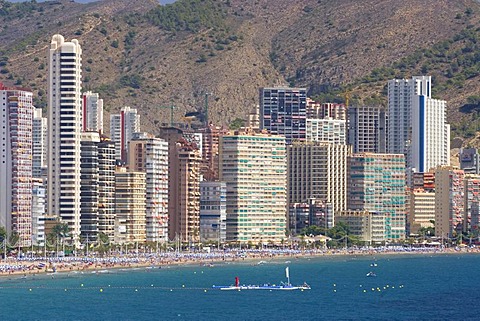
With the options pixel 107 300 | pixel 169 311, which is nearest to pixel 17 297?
pixel 107 300

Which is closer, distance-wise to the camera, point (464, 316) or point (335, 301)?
point (464, 316)

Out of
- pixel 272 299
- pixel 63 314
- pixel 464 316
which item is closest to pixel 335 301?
pixel 272 299

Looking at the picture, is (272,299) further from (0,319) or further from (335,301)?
(0,319)

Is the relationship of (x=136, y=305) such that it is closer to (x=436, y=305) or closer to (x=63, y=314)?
(x=63, y=314)

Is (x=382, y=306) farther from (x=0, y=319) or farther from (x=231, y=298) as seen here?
(x=0, y=319)

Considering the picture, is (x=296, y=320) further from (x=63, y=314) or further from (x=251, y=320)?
(x=63, y=314)

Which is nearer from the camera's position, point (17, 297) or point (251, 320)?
point (251, 320)

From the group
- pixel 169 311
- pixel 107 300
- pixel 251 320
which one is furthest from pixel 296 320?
pixel 107 300

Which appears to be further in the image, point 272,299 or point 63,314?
point 272,299
